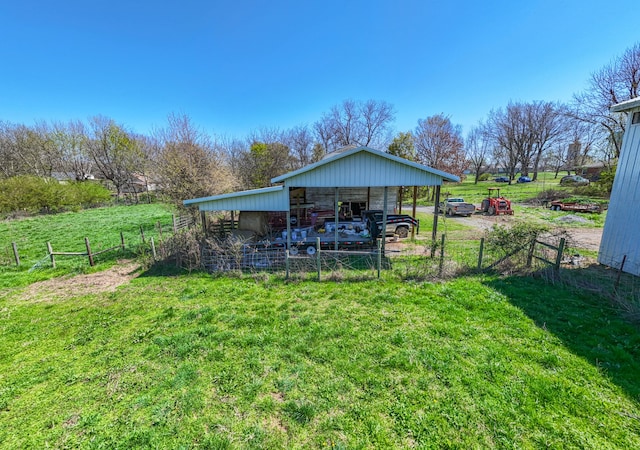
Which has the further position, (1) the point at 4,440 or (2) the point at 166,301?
(2) the point at 166,301

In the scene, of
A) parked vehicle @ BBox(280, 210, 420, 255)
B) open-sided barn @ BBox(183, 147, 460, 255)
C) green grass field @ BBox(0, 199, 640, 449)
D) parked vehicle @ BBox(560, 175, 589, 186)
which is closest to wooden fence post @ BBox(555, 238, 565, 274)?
green grass field @ BBox(0, 199, 640, 449)

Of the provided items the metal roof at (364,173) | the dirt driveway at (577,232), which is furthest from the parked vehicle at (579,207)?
the metal roof at (364,173)

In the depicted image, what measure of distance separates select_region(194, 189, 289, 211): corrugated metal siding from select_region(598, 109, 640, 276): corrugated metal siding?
33.9ft

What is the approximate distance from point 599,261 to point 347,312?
8.89 meters

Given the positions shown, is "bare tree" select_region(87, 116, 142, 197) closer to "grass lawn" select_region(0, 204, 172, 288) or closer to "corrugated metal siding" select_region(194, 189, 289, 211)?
"grass lawn" select_region(0, 204, 172, 288)

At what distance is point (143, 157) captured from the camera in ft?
115

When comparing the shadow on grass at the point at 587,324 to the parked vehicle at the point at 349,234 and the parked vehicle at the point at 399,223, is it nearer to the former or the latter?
the parked vehicle at the point at 349,234

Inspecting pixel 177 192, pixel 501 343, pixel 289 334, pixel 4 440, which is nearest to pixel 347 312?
pixel 289 334

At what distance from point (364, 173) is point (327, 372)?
23.3 ft

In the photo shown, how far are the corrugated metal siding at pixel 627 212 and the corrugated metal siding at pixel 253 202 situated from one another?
1034 centimetres

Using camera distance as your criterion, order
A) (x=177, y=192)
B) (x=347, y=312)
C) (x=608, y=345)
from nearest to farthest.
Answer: (x=608, y=345)
(x=347, y=312)
(x=177, y=192)

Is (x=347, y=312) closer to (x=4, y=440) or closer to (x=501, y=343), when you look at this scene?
(x=501, y=343)

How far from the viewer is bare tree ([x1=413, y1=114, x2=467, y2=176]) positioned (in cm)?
2928

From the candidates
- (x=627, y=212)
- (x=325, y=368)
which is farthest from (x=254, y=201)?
(x=627, y=212)
